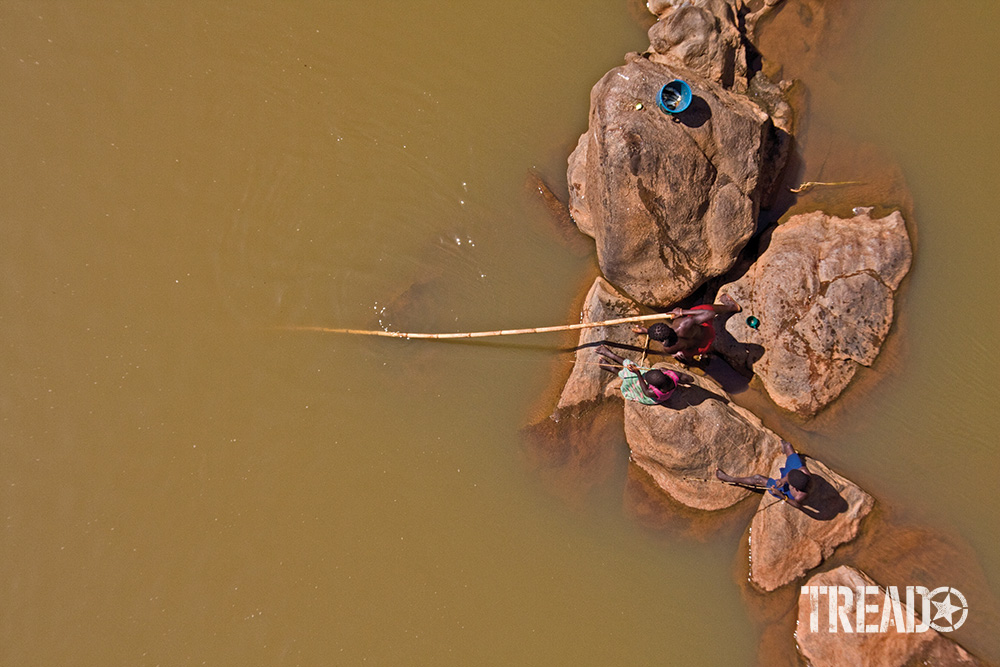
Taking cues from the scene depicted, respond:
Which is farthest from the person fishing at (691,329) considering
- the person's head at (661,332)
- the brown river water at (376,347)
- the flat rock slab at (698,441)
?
the brown river water at (376,347)

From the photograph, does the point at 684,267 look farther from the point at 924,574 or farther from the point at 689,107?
the point at 924,574

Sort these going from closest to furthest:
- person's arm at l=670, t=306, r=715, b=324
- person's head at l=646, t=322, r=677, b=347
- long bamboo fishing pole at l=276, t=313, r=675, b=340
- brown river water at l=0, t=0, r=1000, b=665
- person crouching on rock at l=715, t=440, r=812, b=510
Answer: person's head at l=646, t=322, r=677, b=347
person crouching on rock at l=715, t=440, r=812, b=510
person's arm at l=670, t=306, r=715, b=324
long bamboo fishing pole at l=276, t=313, r=675, b=340
brown river water at l=0, t=0, r=1000, b=665

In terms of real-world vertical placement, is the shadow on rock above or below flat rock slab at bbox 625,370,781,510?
below

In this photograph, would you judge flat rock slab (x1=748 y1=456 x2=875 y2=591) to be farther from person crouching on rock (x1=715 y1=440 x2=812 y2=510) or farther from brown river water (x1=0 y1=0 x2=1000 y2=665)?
brown river water (x1=0 y1=0 x2=1000 y2=665)

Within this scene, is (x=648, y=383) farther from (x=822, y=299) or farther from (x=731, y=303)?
(x=822, y=299)

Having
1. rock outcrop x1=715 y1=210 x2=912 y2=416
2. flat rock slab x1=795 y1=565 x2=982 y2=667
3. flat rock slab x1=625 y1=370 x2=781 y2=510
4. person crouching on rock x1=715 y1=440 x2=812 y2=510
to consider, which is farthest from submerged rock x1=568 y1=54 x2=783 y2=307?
flat rock slab x1=795 y1=565 x2=982 y2=667

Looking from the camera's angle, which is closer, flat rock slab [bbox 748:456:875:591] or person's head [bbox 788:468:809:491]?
person's head [bbox 788:468:809:491]

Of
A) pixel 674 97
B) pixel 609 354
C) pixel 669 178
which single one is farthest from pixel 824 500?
pixel 674 97
